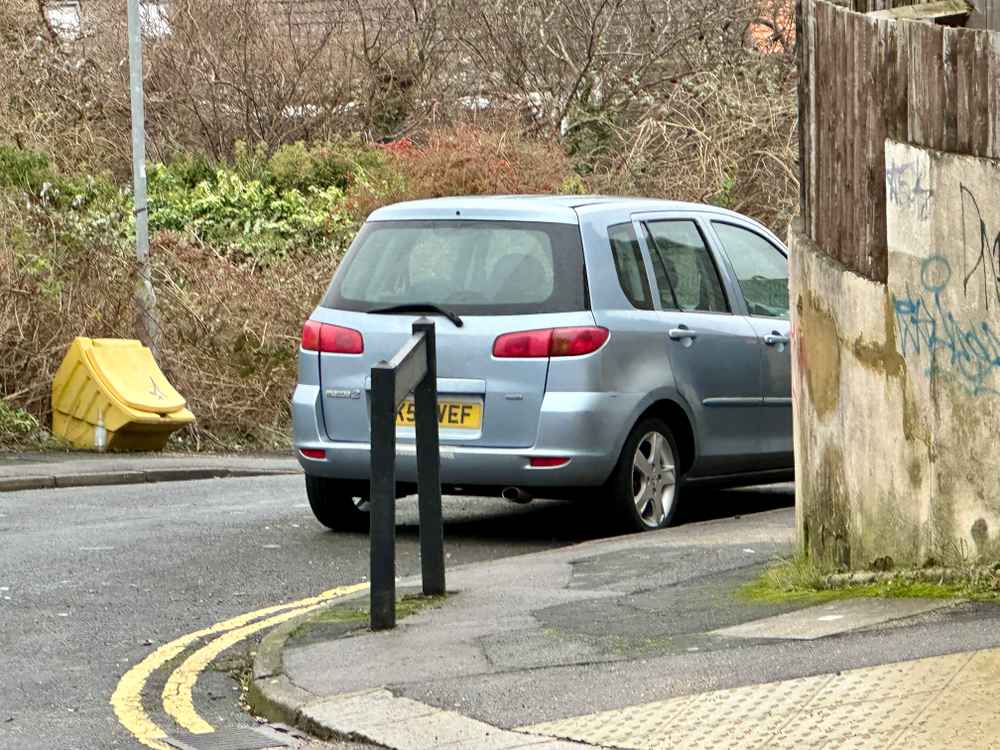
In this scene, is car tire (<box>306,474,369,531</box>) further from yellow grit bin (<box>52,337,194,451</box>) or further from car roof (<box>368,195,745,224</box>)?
yellow grit bin (<box>52,337,194,451</box>)

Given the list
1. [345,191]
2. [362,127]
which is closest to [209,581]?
[345,191]

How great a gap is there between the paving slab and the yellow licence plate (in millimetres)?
3167

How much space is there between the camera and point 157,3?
100ft

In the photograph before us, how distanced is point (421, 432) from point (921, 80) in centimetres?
258

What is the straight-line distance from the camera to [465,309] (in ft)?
35.7

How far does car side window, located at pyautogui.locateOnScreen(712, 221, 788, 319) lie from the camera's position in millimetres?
12273

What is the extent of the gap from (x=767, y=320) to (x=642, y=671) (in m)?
5.62

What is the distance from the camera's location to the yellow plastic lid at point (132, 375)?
57.0 ft

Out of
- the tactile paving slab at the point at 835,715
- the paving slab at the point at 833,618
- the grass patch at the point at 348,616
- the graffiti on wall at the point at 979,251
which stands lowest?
the grass patch at the point at 348,616

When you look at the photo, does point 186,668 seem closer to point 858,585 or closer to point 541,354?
point 858,585

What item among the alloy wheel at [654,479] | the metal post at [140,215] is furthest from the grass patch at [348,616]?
the metal post at [140,215]

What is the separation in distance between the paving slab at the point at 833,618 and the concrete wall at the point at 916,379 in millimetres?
279

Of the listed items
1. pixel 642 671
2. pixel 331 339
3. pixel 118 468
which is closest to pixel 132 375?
pixel 118 468

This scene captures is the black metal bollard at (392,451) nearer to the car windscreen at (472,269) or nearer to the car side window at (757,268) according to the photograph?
the car windscreen at (472,269)
